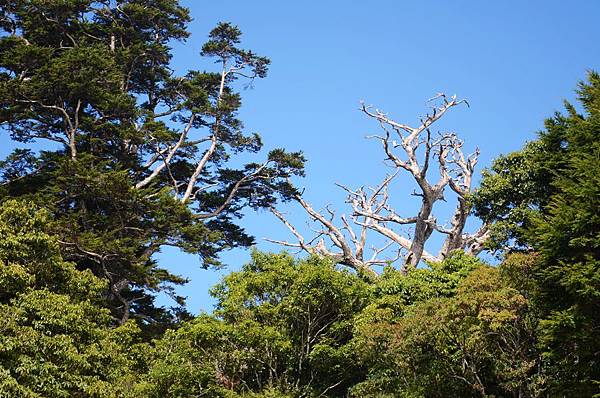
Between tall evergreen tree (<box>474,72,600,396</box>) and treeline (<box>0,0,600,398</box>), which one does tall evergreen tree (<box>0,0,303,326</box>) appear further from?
tall evergreen tree (<box>474,72,600,396</box>)

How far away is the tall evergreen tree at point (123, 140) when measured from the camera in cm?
2566

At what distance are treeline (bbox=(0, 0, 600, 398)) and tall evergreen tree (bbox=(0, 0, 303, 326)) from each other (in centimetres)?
8

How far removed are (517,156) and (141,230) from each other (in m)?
12.8

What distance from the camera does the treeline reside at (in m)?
14.0

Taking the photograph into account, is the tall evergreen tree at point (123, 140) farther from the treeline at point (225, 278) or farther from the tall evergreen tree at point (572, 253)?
→ the tall evergreen tree at point (572, 253)

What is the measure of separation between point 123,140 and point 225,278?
11.4 m

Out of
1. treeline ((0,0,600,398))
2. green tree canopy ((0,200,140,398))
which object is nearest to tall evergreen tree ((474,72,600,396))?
treeline ((0,0,600,398))

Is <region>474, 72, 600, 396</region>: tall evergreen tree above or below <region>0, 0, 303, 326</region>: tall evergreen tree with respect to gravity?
below

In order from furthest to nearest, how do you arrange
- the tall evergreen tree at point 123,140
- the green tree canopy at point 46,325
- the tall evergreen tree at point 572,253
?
the tall evergreen tree at point 123,140, the green tree canopy at point 46,325, the tall evergreen tree at point 572,253

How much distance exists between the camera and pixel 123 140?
29484 mm

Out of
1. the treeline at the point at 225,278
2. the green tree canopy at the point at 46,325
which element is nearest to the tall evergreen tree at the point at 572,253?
the treeline at the point at 225,278

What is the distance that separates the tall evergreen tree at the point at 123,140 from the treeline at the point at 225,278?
0.26 ft

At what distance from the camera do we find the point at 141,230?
26391mm

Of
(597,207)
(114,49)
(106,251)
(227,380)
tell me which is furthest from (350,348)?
(114,49)
